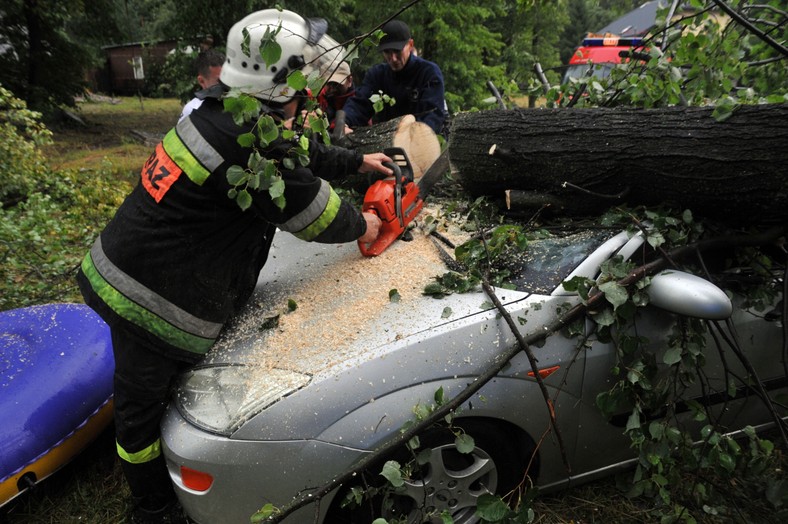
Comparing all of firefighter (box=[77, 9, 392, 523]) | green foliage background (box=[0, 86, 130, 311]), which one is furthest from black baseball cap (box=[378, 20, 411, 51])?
green foliage background (box=[0, 86, 130, 311])

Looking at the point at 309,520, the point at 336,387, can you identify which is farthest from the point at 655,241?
the point at 309,520

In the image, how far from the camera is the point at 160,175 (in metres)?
1.90

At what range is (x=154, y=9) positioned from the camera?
10.0 m

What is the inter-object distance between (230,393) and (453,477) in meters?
0.85

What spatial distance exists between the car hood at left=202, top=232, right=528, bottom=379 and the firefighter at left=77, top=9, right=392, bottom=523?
0.18 metres

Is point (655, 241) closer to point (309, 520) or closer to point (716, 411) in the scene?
point (716, 411)

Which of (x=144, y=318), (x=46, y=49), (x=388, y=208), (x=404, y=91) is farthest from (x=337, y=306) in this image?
(x=46, y=49)

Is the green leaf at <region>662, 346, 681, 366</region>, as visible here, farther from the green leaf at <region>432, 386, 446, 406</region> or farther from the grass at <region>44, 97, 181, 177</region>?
the grass at <region>44, 97, 181, 177</region>

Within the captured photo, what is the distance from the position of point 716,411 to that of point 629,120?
1277 mm

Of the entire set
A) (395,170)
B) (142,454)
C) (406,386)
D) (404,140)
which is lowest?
(142,454)

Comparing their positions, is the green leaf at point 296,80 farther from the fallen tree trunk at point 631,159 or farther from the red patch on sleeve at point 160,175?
the fallen tree trunk at point 631,159

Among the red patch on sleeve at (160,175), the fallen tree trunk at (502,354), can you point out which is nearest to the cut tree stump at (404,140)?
the red patch on sleeve at (160,175)

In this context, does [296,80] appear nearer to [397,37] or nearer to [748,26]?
[748,26]

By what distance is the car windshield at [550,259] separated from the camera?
1930mm
